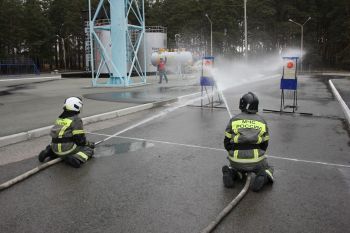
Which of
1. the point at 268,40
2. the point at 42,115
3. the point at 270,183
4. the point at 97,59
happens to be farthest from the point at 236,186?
the point at 268,40

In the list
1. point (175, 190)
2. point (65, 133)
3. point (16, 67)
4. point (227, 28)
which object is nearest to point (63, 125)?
point (65, 133)

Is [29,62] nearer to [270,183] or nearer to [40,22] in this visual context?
[40,22]

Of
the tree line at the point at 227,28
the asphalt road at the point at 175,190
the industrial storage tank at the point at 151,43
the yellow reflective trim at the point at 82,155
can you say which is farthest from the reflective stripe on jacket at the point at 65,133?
the tree line at the point at 227,28

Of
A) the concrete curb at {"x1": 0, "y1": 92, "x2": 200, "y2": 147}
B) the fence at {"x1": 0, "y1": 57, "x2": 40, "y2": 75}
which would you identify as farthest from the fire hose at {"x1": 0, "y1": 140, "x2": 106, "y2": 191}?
the fence at {"x1": 0, "y1": 57, "x2": 40, "y2": 75}

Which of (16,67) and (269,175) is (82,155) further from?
(16,67)

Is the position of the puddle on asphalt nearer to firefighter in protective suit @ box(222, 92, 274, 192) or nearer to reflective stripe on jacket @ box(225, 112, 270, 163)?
firefighter in protective suit @ box(222, 92, 274, 192)

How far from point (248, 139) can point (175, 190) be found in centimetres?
130

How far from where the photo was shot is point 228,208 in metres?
4.61

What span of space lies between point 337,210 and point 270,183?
114 cm

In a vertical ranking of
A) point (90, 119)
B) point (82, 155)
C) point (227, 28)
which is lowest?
point (82, 155)

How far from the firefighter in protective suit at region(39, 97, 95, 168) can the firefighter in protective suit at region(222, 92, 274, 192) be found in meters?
2.74

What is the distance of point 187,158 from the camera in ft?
23.4

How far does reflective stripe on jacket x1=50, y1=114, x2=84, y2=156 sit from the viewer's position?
658cm

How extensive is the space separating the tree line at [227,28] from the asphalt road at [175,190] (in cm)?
6249
